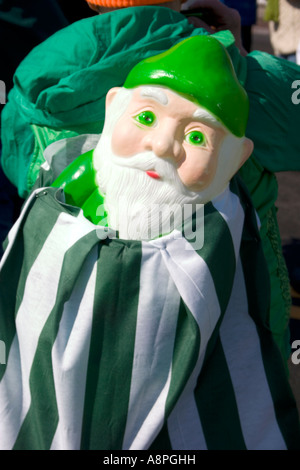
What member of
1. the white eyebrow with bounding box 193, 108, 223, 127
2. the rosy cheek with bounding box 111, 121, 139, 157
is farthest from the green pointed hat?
the rosy cheek with bounding box 111, 121, 139, 157

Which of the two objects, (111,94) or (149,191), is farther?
(111,94)

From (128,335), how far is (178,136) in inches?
19.6

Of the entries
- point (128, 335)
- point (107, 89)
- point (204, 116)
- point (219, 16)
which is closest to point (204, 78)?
point (204, 116)

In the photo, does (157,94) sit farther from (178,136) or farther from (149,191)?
(149,191)

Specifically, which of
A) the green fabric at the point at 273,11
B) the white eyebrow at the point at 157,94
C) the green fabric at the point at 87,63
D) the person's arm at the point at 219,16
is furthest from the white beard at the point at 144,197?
the green fabric at the point at 273,11

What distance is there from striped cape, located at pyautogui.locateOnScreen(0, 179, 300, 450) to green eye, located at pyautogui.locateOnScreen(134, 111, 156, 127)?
264mm

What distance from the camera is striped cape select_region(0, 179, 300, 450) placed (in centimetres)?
166

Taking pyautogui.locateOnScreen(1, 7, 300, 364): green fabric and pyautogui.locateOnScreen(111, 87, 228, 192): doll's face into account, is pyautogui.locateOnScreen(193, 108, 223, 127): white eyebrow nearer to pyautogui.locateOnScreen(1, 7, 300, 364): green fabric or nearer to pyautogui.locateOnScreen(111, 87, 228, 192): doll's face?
pyautogui.locateOnScreen(111, 87, 228, 192): doll's face

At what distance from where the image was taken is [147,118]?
1678 mm

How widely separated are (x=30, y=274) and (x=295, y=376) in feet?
5.45

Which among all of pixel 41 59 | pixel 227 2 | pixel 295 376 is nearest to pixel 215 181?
pixel 41 59

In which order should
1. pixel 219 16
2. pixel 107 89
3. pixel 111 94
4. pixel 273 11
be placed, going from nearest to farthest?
pixel 111 94 → pixel 107 89 → pixel 219 16 → pixel 273 11

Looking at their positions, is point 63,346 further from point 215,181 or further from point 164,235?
point 215,181

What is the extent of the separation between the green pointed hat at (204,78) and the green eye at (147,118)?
8cm
